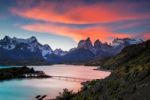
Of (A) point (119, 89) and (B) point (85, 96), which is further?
(B) point (85, 96)

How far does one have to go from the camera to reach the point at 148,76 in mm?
43656

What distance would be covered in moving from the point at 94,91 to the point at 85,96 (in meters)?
2.36

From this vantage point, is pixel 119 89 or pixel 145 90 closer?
pixel 145 90

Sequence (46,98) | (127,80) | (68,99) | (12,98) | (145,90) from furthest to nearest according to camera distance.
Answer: (12,98)
(46,98)
(68,99)
(127,80)
(145,90)

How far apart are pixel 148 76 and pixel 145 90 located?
5.20 metres

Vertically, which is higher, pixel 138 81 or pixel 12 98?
pixel 138 81

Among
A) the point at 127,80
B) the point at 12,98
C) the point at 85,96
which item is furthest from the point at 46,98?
the point at 127,80

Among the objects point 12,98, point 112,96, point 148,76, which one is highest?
point 148,76

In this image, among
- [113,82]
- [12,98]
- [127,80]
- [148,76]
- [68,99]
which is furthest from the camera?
[12,98]

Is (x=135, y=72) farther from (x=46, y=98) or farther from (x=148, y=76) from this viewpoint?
(x=46, y=98)

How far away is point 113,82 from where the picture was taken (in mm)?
50406

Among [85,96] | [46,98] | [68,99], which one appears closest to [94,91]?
[85,96]

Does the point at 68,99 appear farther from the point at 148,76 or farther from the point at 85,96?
the point at 148,76

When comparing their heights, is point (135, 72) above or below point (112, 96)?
above
